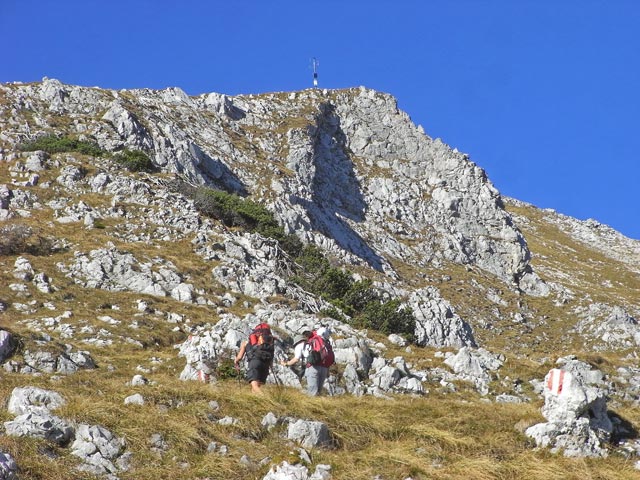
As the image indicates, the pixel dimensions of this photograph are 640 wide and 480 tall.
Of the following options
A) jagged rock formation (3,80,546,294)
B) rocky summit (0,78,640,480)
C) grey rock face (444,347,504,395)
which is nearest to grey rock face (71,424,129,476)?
rocky summit (0,78,640,480)

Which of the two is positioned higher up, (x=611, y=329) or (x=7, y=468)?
(x=611, y=329)

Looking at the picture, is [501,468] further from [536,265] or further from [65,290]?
[536,265]

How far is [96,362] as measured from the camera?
66.4 feet

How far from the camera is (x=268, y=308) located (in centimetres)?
2931

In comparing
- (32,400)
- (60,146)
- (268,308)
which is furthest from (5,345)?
(60,146)

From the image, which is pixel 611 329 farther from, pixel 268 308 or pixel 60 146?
pixel 60 146

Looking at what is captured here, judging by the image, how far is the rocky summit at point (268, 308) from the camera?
1058cm

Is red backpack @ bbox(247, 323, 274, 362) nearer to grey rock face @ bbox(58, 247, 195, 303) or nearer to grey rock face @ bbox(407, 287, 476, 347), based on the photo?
grey rock face @ bbox(58, 247, 195, 303)

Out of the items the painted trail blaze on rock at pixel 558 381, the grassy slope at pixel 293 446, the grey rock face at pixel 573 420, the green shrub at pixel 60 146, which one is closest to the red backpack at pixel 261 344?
the grassy slope at pixel 293 446

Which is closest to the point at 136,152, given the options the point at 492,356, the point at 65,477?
the point at 492,356

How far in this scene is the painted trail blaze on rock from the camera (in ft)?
40.3

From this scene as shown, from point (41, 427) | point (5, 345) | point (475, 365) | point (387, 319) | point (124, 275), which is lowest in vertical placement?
point (41, 427)

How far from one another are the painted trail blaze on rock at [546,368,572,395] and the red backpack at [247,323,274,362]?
675cm

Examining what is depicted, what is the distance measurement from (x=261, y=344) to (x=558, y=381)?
23.2ft
